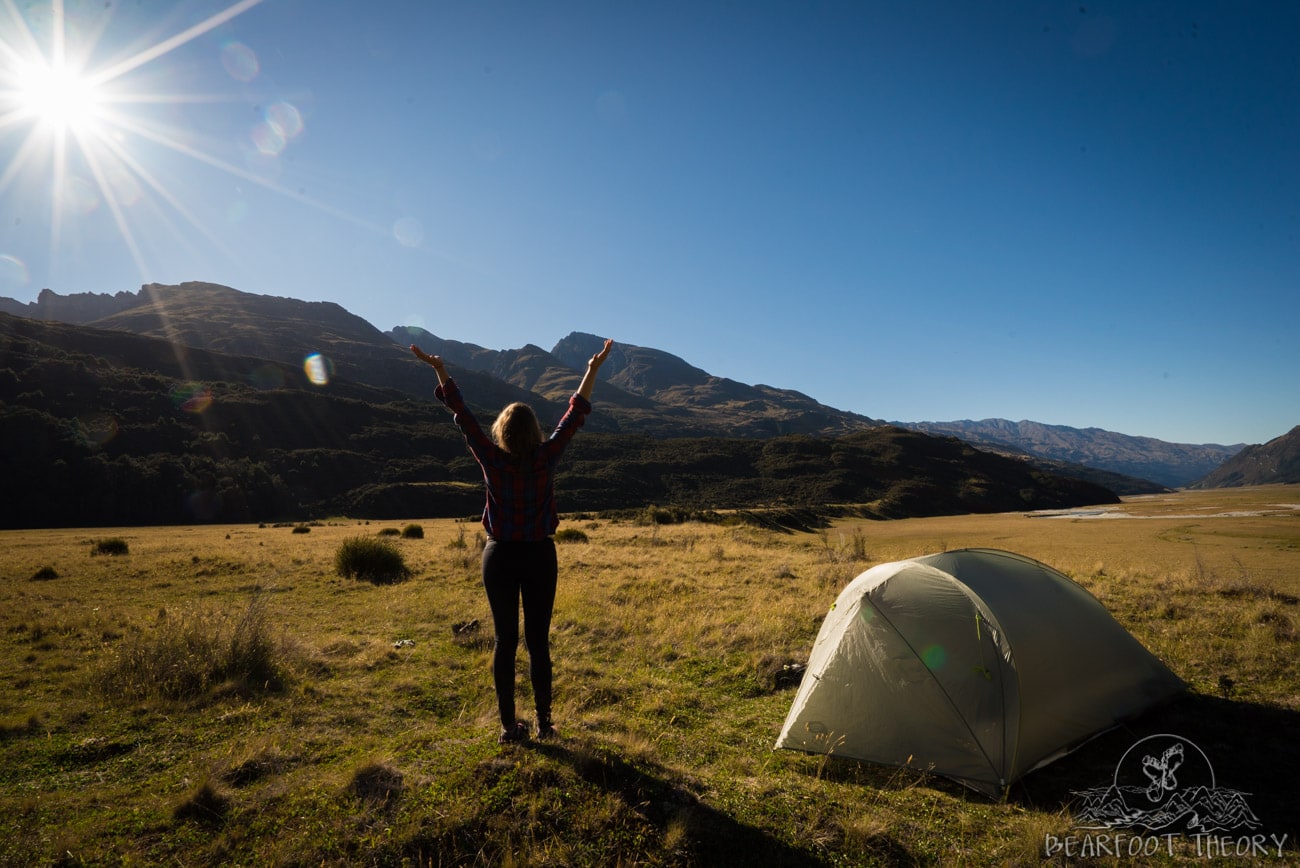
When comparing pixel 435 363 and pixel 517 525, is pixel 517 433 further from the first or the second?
pixel 435 363

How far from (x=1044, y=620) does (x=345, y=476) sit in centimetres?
9504

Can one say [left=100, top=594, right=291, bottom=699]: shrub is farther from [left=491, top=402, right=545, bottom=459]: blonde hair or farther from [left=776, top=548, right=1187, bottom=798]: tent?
[left=776, top=548, right=1187, bottom=798]: tent

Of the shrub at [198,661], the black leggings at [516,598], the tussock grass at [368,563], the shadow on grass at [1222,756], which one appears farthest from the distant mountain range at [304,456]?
the black leggings at [516,598]

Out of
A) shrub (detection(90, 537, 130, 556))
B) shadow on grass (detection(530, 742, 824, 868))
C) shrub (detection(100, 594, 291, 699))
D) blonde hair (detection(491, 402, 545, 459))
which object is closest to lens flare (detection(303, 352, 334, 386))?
shrub (detection(90, 537, 130, 556))

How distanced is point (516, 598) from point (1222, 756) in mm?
6318

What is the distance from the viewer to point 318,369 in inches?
5955

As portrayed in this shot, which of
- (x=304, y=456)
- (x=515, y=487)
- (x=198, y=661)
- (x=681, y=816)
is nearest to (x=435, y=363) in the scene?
(x=515, y=487)

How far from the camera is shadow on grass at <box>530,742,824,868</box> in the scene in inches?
132

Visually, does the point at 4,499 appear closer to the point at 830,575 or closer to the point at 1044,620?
the point at 830,575

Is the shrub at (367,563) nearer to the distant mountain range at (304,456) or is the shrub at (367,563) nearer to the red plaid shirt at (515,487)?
the red plaid shirt at (515,487)

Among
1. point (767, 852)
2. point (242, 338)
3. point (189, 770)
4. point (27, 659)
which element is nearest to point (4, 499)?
point (27, 659)

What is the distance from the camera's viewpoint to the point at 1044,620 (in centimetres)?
534

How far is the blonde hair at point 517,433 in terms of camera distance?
13.3 feet

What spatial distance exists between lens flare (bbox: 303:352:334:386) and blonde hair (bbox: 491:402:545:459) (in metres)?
144
